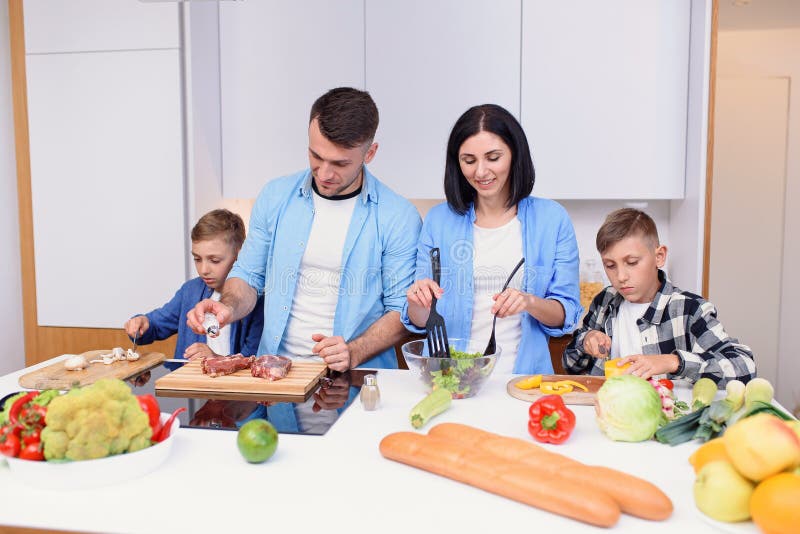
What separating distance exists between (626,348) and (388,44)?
223cm

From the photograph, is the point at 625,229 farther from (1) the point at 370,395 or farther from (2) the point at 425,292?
(1) the point at 370,395

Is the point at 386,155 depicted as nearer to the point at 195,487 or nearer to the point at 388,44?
the point at 388,44

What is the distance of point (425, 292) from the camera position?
6.15 ft

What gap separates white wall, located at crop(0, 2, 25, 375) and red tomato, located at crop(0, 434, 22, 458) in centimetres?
291

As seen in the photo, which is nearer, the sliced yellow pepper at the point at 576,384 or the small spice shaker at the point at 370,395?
the small spice shaker at the point at 370,395

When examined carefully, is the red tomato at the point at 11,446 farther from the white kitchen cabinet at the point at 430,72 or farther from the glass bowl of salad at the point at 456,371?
the white kitchen cabinet at the point at 430,72

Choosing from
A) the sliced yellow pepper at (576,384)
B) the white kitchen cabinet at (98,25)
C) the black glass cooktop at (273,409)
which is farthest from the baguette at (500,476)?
the white kitchen cabinet at (98,25)

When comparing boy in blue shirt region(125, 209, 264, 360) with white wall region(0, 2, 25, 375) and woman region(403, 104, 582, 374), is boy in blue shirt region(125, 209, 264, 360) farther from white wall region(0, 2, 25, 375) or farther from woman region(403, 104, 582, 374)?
white wall region(0, 2, 25, 375)

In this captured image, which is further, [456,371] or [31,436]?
[456,371]

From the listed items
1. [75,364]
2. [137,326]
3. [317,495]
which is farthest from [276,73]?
[317,495]

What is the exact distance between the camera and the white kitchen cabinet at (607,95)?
11.3 ft

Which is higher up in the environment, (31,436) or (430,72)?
(430,72)

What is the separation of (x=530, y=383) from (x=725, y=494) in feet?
2.48

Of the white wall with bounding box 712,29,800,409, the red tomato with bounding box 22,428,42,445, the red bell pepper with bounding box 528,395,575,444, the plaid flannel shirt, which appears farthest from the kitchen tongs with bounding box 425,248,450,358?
the white wall with bounding box 712,29,800,409
